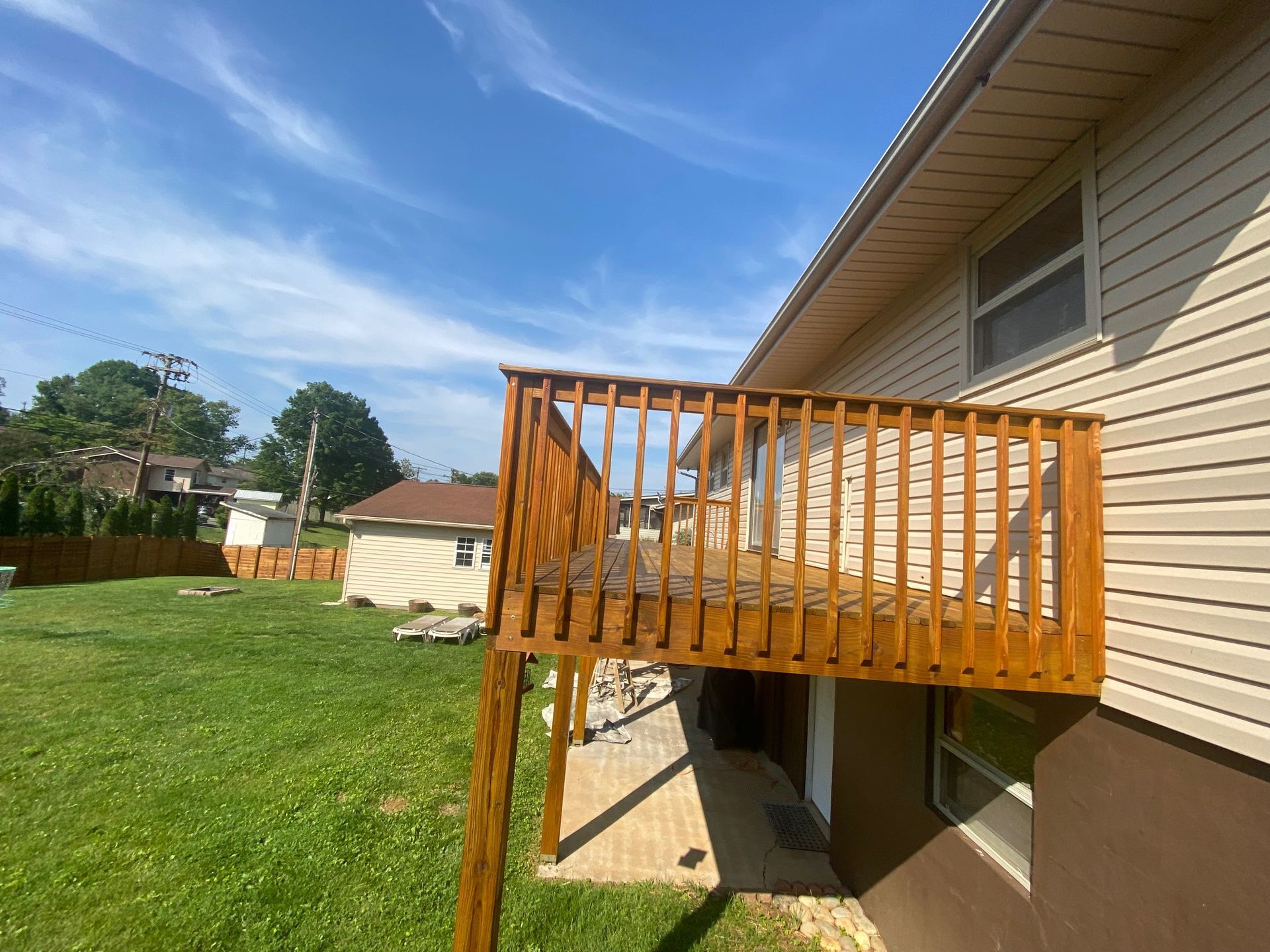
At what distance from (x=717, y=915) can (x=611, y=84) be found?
32.6 feet

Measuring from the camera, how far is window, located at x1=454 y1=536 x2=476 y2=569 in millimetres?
15945

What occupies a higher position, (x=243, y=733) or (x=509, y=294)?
(x=509, y=294)

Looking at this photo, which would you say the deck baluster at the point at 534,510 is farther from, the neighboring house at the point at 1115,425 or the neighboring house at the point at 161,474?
the neighboring house at the point at 161,474

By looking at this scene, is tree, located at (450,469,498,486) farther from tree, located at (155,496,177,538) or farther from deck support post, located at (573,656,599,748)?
deck support post, located at (573,656,599,748)

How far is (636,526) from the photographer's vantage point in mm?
2094

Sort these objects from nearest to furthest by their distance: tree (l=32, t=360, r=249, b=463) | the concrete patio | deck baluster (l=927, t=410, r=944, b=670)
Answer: deck baluster (l=927, t=410, r=944, b=670)
the concrete patio
tree (l=32, t=360, r=249, b=463)

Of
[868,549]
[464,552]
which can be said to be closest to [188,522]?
[464,552]

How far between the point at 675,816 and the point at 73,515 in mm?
24731

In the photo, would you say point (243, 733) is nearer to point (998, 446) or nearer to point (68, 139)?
point (998, 446)

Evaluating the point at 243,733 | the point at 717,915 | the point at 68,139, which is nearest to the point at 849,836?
the point at 717,915

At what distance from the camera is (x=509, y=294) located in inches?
681

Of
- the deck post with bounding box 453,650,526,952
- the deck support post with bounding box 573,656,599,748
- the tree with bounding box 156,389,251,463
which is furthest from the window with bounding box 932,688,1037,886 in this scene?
the tree with bounding box 156,389,251,463

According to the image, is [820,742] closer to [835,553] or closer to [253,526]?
[835,553]

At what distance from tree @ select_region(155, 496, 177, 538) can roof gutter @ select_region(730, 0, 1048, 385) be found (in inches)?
1071
